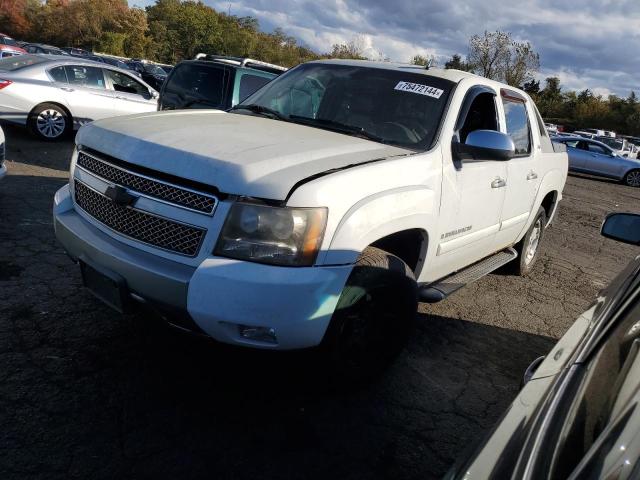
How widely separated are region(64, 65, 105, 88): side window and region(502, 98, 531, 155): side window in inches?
307

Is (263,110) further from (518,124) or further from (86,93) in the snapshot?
(86,93)


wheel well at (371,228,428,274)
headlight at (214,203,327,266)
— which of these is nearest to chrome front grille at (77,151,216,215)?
headlight at (214,203,327,266)

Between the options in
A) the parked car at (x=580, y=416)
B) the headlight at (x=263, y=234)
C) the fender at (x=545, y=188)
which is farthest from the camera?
the fender at (x=545, y=188)

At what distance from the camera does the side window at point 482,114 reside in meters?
3.96

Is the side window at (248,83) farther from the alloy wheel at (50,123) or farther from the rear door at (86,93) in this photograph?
the alloy wheel at (50,123)

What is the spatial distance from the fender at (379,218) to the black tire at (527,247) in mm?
2525

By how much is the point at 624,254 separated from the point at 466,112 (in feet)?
18.3

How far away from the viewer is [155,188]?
2.60 meters

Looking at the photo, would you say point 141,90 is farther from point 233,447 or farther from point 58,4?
point 58,4

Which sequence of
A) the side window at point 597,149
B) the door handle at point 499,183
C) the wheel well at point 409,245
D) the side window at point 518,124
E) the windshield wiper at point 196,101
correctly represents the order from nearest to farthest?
1. the wheel well at point 409,245
2. the door handle at point 499,183
3. the side window at point 518,124
4. the windshield wiper at point 196,101
5. the side window at point 597,149

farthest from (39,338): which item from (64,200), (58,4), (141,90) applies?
(58,4)

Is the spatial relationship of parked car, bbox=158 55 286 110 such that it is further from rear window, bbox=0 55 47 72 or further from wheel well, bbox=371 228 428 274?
wheel well, bbox=371 228 428 274

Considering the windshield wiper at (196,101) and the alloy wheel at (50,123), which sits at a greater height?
the windshield wiper at (196,101)

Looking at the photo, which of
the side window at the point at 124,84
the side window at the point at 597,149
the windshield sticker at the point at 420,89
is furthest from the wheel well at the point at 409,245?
the side window at the point at 597,149
